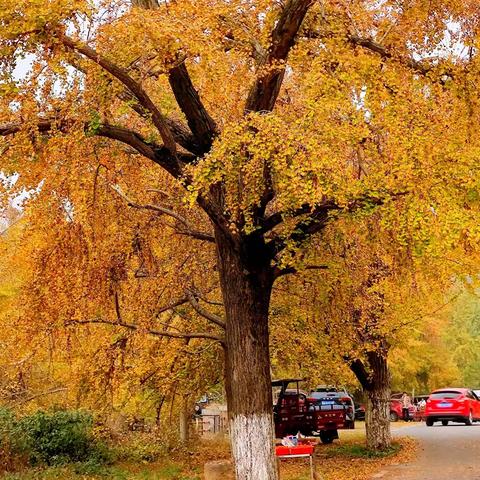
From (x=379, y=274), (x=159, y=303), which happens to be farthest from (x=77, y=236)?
(x=379, y=274)

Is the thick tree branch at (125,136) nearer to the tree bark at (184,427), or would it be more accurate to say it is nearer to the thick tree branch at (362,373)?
the thick tree branch at (362,373)

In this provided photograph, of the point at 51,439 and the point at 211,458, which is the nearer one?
the point at 51,439

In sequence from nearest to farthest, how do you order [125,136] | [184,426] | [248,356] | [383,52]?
[125,136], [248,356], [383,52], [184,426]

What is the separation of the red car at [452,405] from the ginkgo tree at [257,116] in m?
19.8

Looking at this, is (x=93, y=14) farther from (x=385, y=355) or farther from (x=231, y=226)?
(x=385, y=355)

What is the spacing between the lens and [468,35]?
12414 mm

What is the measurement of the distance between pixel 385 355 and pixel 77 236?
11.3 metres

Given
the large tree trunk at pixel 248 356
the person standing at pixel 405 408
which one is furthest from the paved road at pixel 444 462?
the person standing at pixel 405 408

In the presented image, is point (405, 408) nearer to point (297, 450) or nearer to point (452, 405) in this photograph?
point (452, 405)

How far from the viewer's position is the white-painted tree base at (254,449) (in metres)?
11.9

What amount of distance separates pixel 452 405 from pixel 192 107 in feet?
76.9

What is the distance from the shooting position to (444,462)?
18.2 meters

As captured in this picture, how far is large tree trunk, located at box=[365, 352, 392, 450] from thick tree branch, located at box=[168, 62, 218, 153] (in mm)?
12160

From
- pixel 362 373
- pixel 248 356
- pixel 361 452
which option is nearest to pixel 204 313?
pixel 248 356
